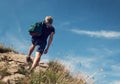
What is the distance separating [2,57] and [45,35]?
7.87 feet

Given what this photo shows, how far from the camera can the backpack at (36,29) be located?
1327cm

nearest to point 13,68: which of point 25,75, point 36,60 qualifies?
point 25,75

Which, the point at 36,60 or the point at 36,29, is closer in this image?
the point at 36,60

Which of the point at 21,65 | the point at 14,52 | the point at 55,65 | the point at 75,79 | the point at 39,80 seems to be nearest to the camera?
the point at 39,80

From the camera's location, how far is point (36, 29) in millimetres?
13281

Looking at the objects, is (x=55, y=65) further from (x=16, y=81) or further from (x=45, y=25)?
(x=16, y=81)

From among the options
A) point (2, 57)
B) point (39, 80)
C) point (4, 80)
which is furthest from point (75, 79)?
point (2, 57)

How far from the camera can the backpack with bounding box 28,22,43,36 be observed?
13.3 meters

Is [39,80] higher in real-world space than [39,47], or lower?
lower

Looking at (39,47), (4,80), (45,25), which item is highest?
(45,25)

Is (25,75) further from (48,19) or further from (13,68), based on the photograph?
(48,19)

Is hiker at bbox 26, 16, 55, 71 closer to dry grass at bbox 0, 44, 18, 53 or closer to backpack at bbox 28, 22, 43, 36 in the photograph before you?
backpack at bbox 28, 22, 43, 36

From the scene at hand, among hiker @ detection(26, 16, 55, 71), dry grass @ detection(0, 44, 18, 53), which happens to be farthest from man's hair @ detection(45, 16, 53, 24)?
dry grass @ detection(0, 44, 18, 53)

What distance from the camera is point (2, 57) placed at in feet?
48.4
